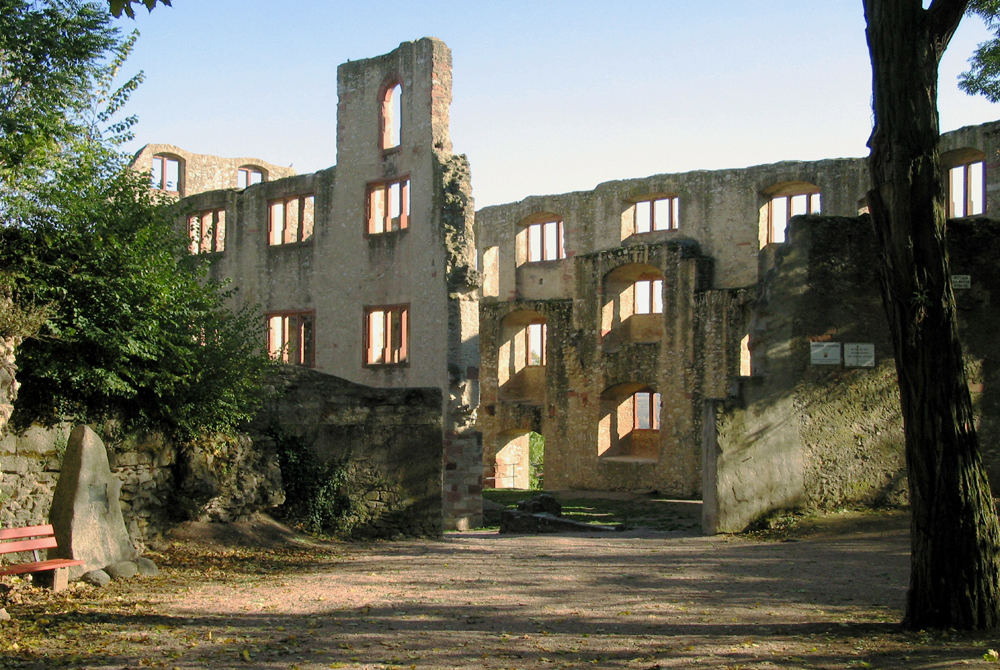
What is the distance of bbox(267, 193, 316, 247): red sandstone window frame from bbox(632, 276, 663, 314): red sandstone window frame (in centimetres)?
988

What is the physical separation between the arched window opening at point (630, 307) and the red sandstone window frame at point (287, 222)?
335 inches

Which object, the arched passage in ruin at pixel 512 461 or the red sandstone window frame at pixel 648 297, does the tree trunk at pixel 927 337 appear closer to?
the red sandstone window frame at pixel 648 297

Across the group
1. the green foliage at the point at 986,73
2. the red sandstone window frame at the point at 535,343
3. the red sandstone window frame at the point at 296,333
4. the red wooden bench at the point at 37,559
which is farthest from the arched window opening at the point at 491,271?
the red wooden bench at the point at 37,559

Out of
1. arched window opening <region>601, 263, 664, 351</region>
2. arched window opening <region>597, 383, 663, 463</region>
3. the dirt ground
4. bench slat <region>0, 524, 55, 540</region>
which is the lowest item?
the dirt ground

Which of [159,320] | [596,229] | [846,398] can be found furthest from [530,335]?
[159,320]

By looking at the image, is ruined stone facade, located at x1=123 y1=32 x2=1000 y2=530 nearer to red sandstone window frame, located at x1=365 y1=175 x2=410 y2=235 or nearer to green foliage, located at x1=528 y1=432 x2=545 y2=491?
red sandstone window frame, located at x1=365 y1=175 x2=410 y2=235

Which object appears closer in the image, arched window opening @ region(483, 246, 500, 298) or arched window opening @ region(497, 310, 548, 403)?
arched window opening @ region(497, 310, 548, 403)

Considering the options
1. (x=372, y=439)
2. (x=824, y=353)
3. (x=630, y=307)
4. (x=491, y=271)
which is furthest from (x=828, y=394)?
(x=491, y=271)

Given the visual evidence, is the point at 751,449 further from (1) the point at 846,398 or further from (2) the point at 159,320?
(2) the point at 159,320

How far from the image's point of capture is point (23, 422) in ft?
28.5

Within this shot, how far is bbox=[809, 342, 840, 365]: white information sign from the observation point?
470 inches

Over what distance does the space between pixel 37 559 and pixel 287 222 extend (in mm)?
16484

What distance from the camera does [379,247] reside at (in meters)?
20.7

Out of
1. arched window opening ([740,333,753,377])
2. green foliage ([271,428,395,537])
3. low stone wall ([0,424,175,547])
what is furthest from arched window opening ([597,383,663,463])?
low stone wall ([0,424,175,547])
